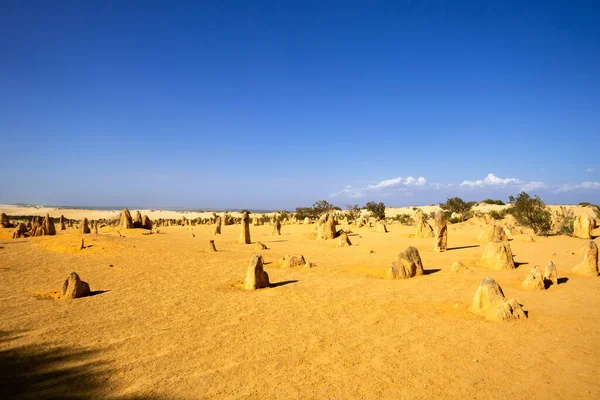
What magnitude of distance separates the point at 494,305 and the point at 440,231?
10.1 meters

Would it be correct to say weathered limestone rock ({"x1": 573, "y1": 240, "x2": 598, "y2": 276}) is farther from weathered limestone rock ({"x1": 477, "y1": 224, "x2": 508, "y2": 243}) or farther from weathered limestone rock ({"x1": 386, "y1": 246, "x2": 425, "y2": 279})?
weathered limestone rock ({"x1": 477, "y1": 224, "x2": 508, "y2": 243})

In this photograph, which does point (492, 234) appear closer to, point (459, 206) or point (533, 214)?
point (533, 214)

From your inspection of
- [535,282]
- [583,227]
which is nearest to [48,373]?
[535,282]

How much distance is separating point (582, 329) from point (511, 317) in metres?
1.22

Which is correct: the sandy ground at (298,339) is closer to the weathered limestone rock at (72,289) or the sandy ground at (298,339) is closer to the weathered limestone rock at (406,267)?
the weathered limestone rock at (72,289)

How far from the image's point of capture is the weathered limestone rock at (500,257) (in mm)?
12875

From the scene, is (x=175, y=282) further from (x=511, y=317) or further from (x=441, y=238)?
(x=441, y=238)

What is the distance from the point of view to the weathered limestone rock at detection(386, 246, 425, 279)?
1213cm

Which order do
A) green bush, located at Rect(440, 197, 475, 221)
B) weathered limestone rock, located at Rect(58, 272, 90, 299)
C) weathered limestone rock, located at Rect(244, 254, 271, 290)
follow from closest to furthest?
weathered limestone rock, located at Rect(58, 272, 90, 299), weathered limestone rock, located at Rect(244, 254, 271, 290), green bush, located at Rect(440, 197, 475, 221)

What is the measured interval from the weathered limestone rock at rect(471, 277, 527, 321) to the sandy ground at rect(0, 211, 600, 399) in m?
0.22

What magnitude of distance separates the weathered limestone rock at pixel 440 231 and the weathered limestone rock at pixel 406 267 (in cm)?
545

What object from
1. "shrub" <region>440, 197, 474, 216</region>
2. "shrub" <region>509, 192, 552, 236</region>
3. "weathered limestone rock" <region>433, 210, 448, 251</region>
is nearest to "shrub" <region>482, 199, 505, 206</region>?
"shrub" <region>440, 197, 474, 216</region>

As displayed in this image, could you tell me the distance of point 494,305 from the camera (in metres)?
7.90

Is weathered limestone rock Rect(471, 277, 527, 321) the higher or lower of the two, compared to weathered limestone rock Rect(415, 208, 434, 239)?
lower
